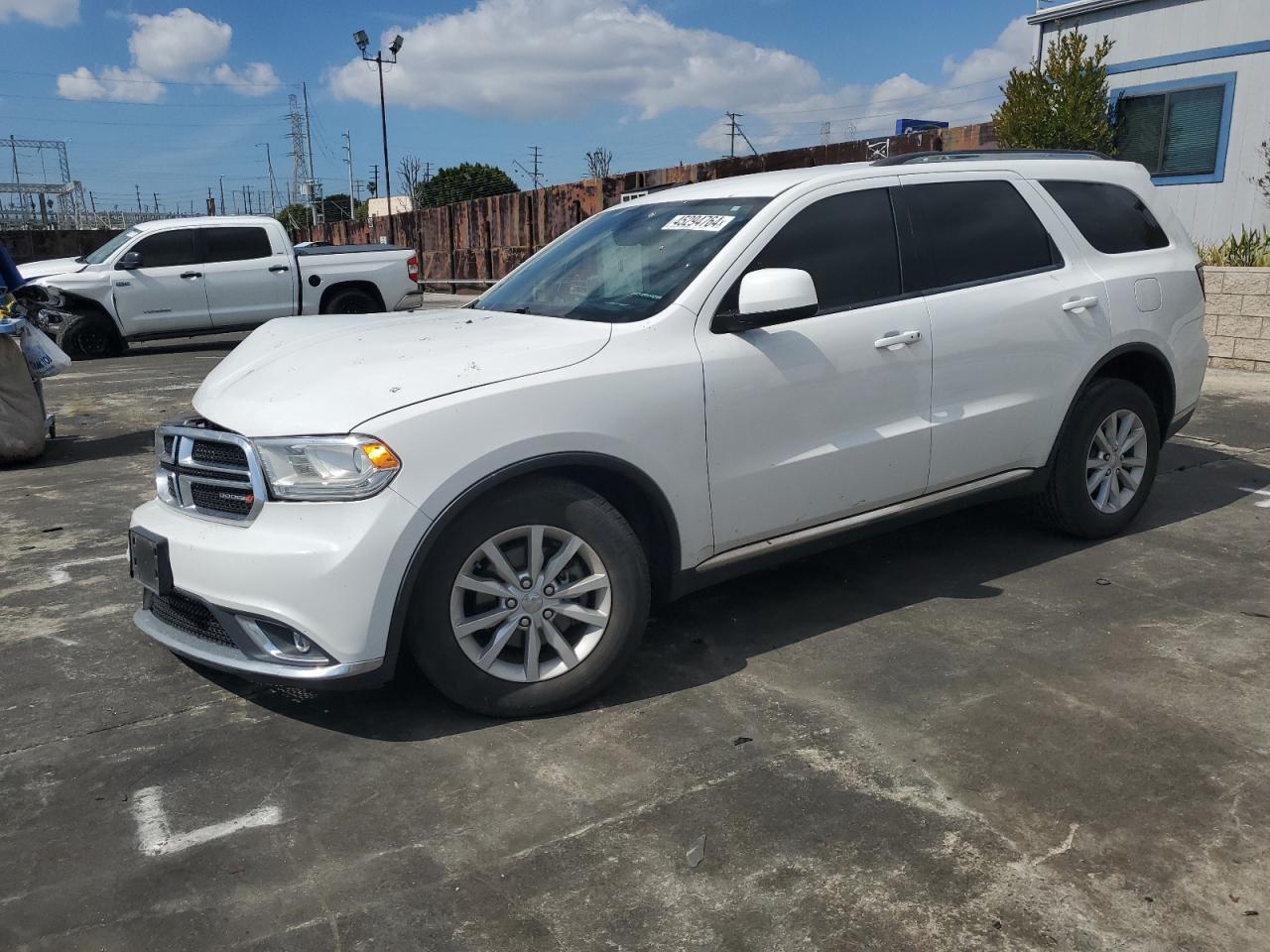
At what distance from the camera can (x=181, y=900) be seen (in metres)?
2.57

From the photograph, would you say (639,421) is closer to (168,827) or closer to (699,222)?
(699,222)

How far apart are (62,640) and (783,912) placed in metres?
3.18

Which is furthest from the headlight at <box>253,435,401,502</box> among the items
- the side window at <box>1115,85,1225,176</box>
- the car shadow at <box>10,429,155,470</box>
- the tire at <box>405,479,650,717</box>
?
the side window at <box>1115,85,1225,176</box>

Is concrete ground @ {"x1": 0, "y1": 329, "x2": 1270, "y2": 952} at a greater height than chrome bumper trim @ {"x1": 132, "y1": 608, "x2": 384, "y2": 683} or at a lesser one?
lesser

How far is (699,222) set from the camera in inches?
161

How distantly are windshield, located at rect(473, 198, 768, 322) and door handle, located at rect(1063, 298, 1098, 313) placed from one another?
1609 millimetres

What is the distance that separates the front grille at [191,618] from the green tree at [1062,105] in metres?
13.0

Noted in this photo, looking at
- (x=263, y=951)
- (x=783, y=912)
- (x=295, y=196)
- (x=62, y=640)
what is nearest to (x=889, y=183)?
(x=783, y=912)

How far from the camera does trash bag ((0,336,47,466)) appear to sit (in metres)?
7.30

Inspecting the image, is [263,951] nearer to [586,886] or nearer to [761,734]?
[586,886]

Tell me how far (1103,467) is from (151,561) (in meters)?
4.20

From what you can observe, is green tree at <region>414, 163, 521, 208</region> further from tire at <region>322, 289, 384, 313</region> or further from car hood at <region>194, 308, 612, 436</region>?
car hood at <region>194, 308, 612, 436</region>

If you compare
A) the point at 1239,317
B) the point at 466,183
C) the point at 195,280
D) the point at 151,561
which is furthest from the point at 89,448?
the point at 466,183

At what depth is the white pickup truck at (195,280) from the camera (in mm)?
13391
